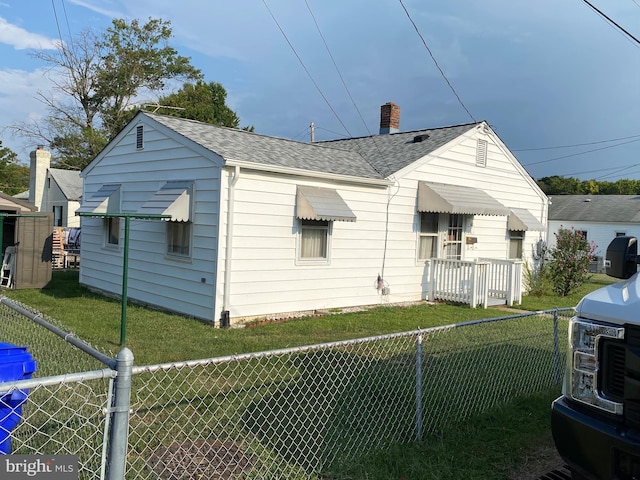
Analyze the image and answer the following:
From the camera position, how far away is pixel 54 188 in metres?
30.1

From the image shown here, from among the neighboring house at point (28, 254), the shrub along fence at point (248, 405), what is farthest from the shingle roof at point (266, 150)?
the neighboring house at point (28, 254)

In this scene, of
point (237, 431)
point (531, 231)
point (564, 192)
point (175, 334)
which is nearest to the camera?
point (237, 431)

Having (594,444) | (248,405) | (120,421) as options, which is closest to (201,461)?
(248,405)

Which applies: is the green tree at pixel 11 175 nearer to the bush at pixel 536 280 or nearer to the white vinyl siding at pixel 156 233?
the white vinyl siding at pixel 156 233

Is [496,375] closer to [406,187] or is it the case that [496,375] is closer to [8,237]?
[406,187]

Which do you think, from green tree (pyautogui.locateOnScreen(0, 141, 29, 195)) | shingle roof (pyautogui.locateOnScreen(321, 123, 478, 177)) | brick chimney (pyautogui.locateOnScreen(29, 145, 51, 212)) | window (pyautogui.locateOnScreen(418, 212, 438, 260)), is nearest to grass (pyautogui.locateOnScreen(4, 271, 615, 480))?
window (pyautogui.locateOnScreen(418, 212, 438, 260))

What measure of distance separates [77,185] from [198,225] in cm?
2432

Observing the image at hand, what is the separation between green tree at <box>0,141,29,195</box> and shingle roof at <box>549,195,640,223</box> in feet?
147

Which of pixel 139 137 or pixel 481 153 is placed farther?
pixel 481 153

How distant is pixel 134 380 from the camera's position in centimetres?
511

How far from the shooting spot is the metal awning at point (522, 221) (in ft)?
46.6

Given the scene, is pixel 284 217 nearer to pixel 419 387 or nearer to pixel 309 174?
pixel 309 174

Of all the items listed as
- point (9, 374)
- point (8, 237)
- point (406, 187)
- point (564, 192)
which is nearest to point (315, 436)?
point (9, 374)

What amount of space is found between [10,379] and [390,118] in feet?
49.5
